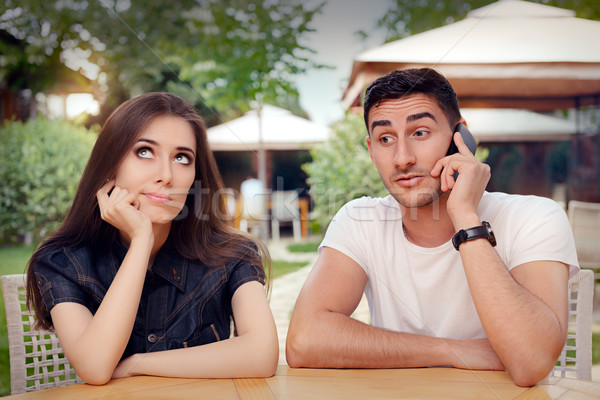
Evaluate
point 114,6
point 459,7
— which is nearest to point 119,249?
point 459,7

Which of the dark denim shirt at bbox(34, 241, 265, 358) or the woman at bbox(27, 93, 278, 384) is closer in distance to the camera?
the woman at bbox(27, 93, 278, 384)

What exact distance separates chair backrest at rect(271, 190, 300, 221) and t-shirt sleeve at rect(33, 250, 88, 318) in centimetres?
486

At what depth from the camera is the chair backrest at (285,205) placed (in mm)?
6321

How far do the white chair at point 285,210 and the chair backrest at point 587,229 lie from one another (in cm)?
307

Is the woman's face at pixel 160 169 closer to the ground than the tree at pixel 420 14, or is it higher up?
closer to the ground

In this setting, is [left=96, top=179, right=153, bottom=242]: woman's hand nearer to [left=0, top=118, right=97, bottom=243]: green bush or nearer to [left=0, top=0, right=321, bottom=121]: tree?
[left=0, top=0, right=321, bottom=121]: tree

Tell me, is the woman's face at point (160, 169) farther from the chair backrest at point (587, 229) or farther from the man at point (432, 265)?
the chair backrest at point (587, 229)

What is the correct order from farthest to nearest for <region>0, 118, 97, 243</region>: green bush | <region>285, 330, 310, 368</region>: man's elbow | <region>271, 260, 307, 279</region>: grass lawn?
<region>0, 118, 97, 243</region>: green bush
<region>271, 260, 307, 279</region>: grass lawn
<region>285, 330, 310, 368</region>: man's elbow

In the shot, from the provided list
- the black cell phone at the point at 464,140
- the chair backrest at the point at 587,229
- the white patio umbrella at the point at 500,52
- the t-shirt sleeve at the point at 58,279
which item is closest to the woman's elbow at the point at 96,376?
the t-shirt sleeve at the point at 58,279

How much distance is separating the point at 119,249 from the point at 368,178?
252 centimetres

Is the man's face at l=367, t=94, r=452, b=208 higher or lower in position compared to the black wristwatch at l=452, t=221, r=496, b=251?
higher

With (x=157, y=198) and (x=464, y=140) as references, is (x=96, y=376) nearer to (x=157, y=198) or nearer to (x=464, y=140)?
(x=157, y=198)

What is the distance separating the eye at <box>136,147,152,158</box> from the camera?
138 centimetres

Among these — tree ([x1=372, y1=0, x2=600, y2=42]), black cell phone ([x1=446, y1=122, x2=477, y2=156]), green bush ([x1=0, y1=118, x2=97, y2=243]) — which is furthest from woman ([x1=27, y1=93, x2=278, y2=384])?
green bush ([x1=0, y1=118, x2=97, y2=243])
